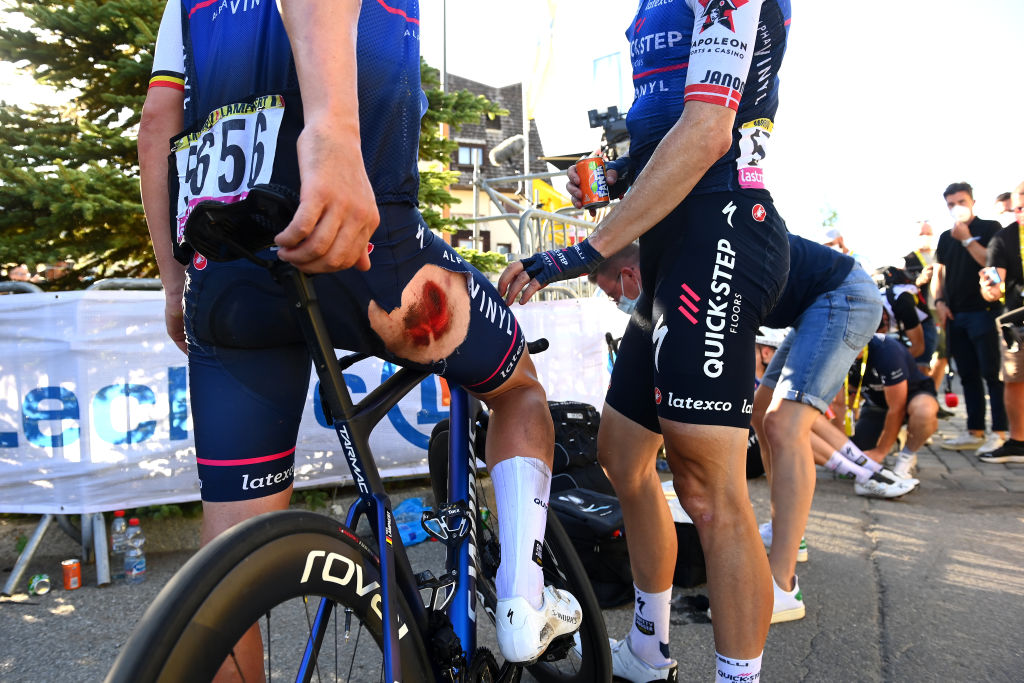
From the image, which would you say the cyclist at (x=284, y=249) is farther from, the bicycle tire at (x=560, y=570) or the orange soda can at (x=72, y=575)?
the orange soda can at (x=72, y=575)

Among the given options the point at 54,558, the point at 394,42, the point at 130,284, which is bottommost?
the point at 54,558

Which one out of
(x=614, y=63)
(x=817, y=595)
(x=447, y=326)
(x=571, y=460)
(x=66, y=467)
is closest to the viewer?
(x=447, y=326)

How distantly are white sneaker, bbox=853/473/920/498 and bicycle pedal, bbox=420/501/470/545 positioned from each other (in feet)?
13.8

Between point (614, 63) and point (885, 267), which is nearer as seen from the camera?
point (885, 267)

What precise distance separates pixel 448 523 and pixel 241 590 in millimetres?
678

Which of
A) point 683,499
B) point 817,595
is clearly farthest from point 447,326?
point 817,595

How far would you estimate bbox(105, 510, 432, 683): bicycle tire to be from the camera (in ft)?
2.98

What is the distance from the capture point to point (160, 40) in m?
1.58

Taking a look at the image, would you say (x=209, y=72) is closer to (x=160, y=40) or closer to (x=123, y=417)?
(x=160, y=40)

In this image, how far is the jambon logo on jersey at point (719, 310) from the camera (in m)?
1.83

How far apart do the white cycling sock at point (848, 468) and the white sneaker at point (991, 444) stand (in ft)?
7.45

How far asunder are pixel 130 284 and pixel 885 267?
655 cm

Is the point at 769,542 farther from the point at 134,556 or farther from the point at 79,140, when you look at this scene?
the point at 79,140

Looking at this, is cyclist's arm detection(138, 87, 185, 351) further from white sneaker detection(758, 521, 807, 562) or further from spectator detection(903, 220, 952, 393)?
spectator detection(903, 220, 952, 393)
